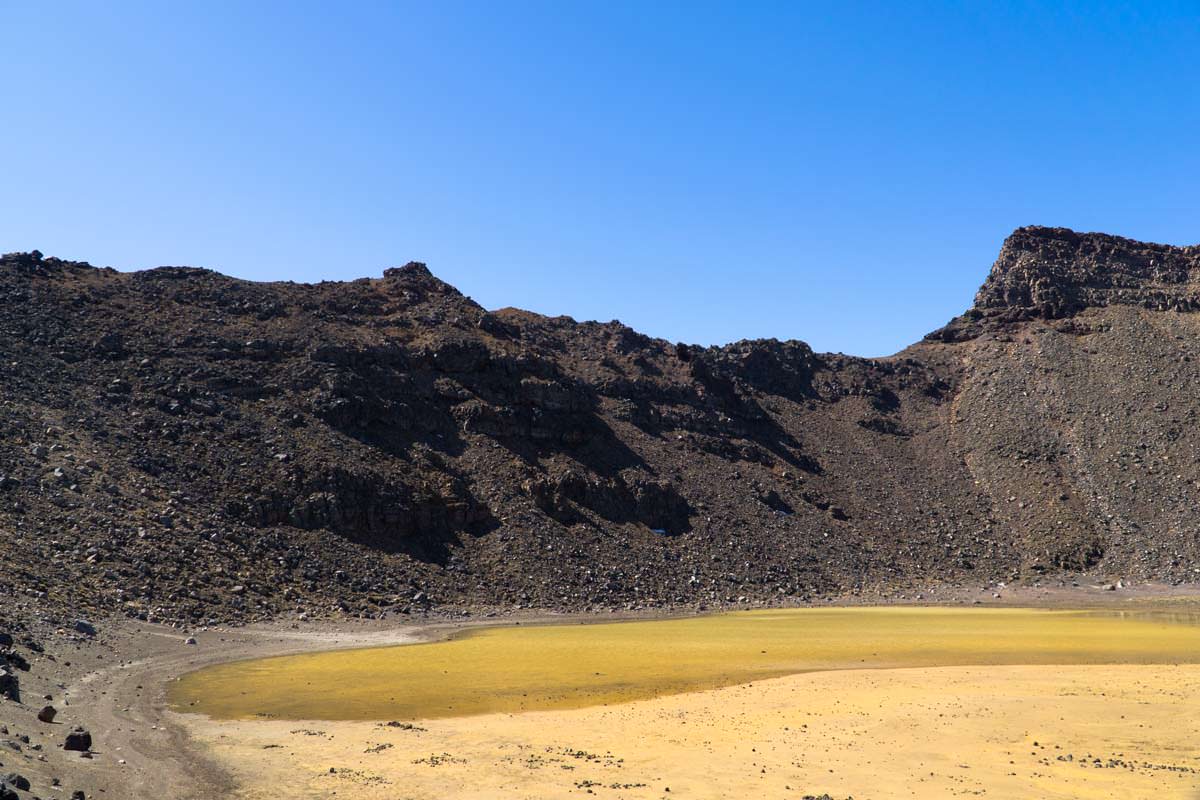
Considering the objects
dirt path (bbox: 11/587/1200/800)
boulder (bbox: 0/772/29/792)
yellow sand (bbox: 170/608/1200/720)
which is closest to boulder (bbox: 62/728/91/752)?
dirt path (bbox: 11/587/1200/800)

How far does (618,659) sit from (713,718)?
40.4ft

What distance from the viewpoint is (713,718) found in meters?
21.2

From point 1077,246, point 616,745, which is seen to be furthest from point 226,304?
point 1077,246

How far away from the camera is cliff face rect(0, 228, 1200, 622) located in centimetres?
4866

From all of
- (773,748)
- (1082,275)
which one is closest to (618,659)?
(773,748)

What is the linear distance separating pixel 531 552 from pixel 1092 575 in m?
45.0

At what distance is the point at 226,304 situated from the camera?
250 feet

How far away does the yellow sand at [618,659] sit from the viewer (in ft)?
80.9

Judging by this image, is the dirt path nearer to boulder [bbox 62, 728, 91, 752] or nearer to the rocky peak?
boulder [bbox 62, 728, 91, 752]

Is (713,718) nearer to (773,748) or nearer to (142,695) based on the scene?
(773,748)

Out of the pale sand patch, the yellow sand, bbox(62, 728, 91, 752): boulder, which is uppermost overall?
bbox(62, 728, 91, 752): boulder

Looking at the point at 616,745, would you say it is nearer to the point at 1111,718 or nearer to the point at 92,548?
the point at 1111,718

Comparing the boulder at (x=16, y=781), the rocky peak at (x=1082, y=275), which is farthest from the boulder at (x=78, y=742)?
the rocky peak at (x=1082, y=275)

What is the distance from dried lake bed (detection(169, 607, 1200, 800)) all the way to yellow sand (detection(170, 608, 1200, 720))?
0.53 feet
